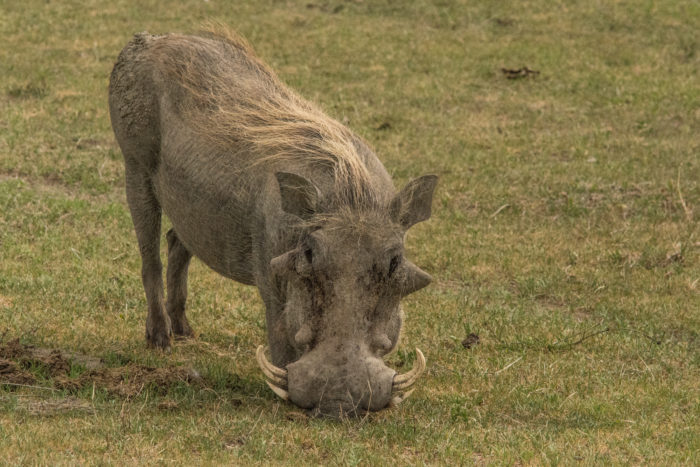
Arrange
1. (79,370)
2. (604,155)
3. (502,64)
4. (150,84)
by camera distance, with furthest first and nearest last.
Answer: (502,64)
(604,155)
(150,84)
(79,370)

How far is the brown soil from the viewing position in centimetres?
498

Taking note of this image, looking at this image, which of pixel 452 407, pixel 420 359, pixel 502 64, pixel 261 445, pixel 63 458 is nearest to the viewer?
pixel 63 458

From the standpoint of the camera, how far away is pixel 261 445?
415 centimetres

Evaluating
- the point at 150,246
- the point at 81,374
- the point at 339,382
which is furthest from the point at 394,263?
the point at 150,246

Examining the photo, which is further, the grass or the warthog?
the grass

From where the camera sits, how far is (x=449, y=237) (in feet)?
29.0

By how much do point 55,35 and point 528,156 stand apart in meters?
7.39

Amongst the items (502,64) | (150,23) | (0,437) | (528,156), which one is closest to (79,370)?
(0,437)

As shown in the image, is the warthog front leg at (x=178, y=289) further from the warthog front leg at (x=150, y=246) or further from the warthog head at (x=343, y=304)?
the warthog head at (x=343, y=304)

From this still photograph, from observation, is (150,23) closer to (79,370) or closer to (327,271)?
(79,370)

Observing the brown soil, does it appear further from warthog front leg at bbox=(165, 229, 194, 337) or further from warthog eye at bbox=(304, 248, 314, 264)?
warthog eye at bbox=(304, 248, 314, 264)

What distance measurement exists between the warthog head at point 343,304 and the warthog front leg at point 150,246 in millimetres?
1838

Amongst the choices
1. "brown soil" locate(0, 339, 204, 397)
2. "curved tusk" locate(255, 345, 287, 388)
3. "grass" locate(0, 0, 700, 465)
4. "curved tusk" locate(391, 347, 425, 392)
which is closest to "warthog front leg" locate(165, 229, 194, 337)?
"grass" locate(0, 0, 700, 465)

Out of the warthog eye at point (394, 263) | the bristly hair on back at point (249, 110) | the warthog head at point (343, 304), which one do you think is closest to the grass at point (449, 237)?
the warthog head at point (343, 304)
